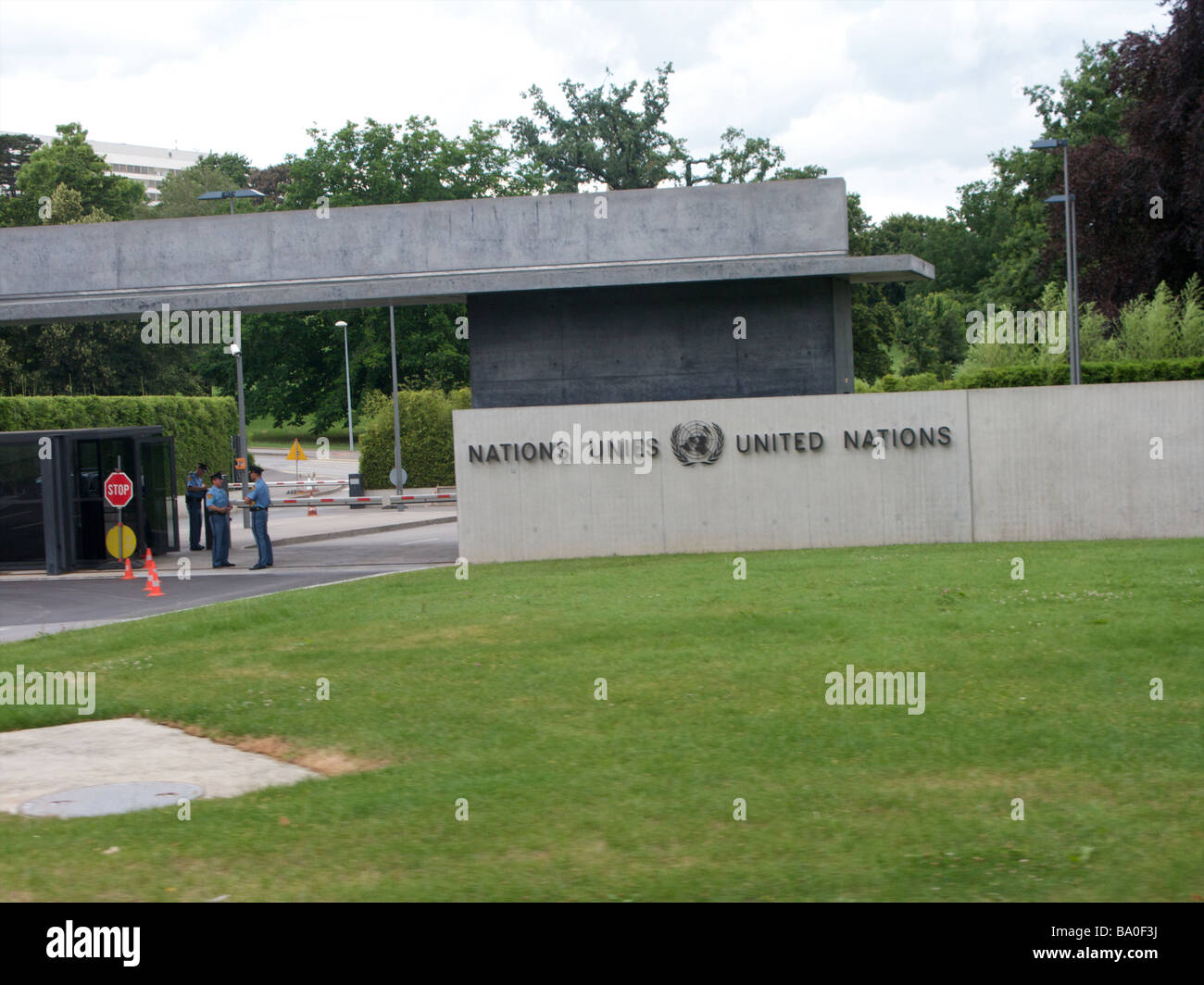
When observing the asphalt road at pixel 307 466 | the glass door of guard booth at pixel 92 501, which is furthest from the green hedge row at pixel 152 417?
the glass door of guard booth at pixel 92 501

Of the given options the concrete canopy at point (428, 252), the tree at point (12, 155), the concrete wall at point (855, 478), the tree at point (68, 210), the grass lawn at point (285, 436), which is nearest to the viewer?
the concrete wall at point (855, 478)

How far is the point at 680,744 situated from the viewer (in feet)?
27.2

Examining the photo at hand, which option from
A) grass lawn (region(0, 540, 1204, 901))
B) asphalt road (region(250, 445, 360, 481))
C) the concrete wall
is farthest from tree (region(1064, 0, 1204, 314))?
asphalt road (region(250, 445, 360, 481))

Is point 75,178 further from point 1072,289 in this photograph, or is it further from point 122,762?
point 122,762

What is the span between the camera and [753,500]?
2033 cm

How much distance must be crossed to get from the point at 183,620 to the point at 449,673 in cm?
528

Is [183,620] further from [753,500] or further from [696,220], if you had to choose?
[696,220]

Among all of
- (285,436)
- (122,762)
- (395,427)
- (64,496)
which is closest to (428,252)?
(64,496)

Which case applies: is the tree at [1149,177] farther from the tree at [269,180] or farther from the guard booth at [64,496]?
the tree at [269,180]

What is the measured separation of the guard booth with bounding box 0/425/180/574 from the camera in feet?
76.1

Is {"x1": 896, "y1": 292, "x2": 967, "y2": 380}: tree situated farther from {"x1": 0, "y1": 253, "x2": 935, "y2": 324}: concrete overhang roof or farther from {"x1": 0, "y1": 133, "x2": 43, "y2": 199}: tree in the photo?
{"x1": 0, "y1": 133, "x2": 43, "y2": 199}: tree

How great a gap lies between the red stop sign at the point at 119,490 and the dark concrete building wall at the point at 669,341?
20.4 ft

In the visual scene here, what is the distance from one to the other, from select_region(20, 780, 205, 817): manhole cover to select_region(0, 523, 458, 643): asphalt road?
760cm

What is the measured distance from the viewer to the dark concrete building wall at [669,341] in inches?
878
